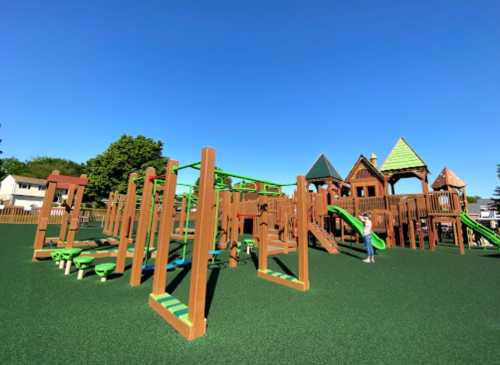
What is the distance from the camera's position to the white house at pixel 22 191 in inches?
1710

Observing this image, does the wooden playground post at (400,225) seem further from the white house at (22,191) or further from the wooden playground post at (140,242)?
the white house at (22,191)

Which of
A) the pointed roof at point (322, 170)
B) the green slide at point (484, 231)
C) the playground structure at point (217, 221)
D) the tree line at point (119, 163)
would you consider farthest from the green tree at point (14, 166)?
the green slide at point (484, 231)

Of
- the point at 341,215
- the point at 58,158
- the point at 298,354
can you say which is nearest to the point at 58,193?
the point at 58,158

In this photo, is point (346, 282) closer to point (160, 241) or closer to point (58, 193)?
point (160, 241)

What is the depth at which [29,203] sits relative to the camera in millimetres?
45250

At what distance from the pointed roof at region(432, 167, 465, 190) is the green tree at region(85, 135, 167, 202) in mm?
37620

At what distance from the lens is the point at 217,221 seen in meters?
8.59

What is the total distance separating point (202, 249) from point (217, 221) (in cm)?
517

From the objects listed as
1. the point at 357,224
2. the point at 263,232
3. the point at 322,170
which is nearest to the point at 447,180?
the point at 322,170

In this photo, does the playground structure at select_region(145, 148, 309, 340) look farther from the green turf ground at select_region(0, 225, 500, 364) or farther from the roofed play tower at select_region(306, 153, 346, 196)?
the roofed play tower at select_region(306, 153, 346, 196)

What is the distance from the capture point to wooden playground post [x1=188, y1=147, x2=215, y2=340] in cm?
328

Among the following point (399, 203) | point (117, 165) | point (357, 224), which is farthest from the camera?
point (117, 165)

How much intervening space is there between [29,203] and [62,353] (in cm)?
6112

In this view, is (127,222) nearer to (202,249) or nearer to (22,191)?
(202,249)
